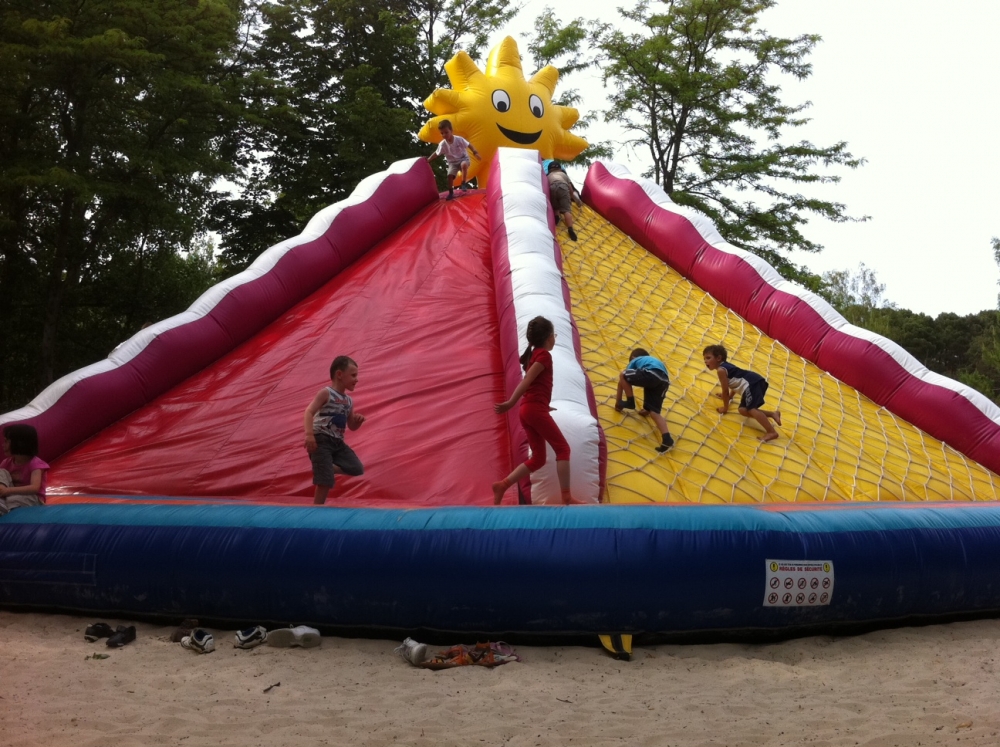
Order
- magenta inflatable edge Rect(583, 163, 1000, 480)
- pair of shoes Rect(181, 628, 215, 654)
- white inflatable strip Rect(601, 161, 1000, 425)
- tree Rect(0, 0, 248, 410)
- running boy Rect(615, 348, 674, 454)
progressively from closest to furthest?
pair of shoes Rect(181, 628, 215, 654), running boy Rect(615, 348, 674, 454), magenta inflatable edge Rect(583, 163, 1000, 480), white inflatable strip Rect(601, 161, 1000, 425), tree Rect(0, 0, 248, 410)

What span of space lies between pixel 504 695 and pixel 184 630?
142 centimetres

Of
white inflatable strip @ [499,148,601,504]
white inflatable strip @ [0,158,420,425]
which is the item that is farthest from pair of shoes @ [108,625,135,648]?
white inflatable strip @ [0,158,420,425]

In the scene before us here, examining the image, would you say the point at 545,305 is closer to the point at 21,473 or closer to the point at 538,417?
the point at 538,417

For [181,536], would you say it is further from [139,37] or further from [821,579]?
[139,37]

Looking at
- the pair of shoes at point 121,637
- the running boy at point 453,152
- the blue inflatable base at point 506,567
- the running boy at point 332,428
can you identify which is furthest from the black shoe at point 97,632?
the running boy at point 453,152

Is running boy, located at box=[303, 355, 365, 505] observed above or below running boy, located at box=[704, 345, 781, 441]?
below

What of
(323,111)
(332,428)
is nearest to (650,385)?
(332,428)

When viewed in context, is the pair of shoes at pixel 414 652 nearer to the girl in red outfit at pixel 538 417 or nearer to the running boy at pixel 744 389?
the girl in red outfit at pixel 538 417

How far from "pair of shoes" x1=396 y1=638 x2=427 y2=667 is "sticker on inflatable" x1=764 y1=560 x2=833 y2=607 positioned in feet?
4.37

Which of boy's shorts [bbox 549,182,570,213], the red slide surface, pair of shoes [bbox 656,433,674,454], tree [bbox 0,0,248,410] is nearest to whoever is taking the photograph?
the red slide surface

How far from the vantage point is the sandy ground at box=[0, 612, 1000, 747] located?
8.57 feet

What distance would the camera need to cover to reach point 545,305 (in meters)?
5.09

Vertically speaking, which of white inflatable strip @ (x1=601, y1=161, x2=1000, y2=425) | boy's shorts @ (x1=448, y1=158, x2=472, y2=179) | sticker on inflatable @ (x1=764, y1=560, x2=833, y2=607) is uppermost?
boy's shorts @ (x1=448, y1=158, x2=472, y2=179)

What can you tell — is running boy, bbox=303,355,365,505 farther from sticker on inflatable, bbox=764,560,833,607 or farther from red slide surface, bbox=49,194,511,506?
sticker on inflatable, bbox=764,560,833,607
